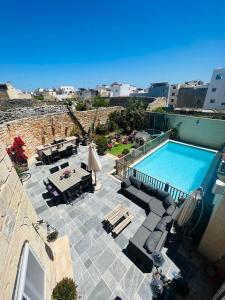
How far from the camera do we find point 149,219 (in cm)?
628

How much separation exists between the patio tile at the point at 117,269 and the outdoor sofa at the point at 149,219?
55cm

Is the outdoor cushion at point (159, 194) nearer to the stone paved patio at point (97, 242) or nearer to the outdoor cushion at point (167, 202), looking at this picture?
the outdoor cushion at point (167, 202)

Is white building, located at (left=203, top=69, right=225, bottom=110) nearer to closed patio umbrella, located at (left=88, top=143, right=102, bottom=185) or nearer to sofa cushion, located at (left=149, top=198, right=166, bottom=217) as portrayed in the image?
sofa cushion, located at (left=149, top=198, right=166, bottom=217)

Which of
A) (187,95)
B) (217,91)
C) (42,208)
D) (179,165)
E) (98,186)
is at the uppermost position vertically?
(217,91)

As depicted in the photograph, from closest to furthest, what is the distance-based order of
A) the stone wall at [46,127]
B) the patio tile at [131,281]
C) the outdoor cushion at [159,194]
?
the patio tile at [131,281] < the outdoor cushion at [159,194] < the stone wall at [46,127]

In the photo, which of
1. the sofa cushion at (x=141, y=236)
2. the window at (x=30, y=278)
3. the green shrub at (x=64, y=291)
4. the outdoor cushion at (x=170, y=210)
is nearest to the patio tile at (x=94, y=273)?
the green shrub at (x=64, y=291)

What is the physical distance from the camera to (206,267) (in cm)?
501

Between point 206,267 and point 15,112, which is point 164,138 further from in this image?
point 15,112

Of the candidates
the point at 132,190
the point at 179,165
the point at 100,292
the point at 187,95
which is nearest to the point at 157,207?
the point at 132,190

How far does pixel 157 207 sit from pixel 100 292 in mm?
3882

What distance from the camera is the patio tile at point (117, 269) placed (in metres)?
4.83

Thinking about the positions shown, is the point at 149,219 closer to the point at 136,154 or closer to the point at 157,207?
the point at 157,207

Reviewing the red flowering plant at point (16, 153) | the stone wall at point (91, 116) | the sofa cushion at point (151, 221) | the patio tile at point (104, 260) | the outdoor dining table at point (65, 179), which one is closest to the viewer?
the patio tile at point (104, 260)

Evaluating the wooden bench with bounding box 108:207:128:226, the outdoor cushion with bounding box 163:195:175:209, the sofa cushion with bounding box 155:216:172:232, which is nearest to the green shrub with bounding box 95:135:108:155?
the wooden bench with bounding box 108:207:128:226
